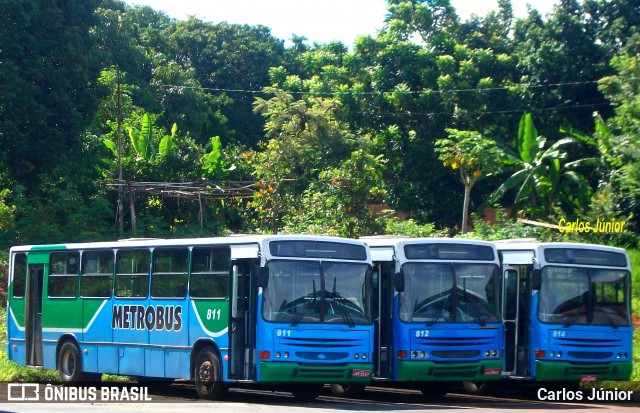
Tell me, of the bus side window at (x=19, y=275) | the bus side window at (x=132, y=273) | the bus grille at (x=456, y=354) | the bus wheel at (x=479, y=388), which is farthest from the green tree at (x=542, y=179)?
the bus side window at (x=132, y=273)

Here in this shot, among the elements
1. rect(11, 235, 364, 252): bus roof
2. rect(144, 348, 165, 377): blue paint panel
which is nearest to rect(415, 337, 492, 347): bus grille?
rect(11, 235, 364, 252): bus roof

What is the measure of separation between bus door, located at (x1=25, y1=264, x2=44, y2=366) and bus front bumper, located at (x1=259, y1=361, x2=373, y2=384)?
22.7ft

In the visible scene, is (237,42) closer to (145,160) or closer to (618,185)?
(145,160)

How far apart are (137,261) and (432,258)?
5.03m

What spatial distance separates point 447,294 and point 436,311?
337 mm

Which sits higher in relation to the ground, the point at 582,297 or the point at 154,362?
the point at 582,297

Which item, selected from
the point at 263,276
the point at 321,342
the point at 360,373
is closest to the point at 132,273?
the point at 263,276

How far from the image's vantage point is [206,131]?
52.7 metres

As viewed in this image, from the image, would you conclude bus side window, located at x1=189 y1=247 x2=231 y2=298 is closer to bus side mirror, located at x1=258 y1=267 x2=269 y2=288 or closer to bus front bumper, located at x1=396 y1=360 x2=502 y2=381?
bus side mirror, located at x1=258 y1=267 x2=269 y2=288

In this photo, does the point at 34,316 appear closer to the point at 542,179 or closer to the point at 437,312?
the point at 437,312

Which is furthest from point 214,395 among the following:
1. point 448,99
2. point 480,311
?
point 448,99

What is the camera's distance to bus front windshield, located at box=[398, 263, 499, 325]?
49.0 ft

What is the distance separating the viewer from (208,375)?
1468 cm

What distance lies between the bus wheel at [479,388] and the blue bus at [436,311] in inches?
65.3
